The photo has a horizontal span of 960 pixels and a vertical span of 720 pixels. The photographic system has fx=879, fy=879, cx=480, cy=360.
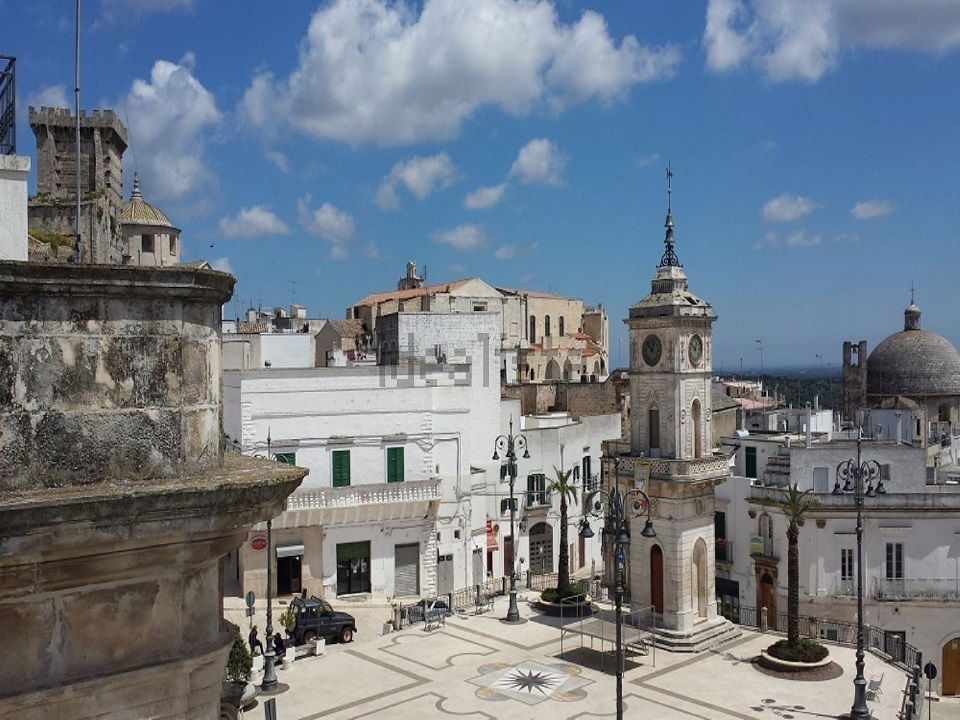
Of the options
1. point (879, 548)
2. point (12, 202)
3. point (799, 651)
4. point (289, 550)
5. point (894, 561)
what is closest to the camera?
point (12, 202)

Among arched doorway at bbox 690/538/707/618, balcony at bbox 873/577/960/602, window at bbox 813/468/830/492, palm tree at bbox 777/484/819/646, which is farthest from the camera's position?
window at bbox 813/468/830/492

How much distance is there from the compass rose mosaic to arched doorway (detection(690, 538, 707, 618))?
4.77m

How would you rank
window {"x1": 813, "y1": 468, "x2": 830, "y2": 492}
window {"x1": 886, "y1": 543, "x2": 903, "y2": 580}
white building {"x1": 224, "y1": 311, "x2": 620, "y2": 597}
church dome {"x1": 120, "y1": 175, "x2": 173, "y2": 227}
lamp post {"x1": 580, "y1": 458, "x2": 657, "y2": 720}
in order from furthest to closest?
church dome {"x1": 120, "y1": 175, "x2": 173, "y2": 227}
window {"x1": 813, "y1": 468, "x2": 830, "y2": 492}
white building {"x1": 224, "y1": 311, "x2": 620, "y2": 597}
window {"x1": 886, "y1": 543, "x2": 903, "y2": 580}
lamp post {"x1": 580, "y1": 458, "x2": 657, "y2": 720}

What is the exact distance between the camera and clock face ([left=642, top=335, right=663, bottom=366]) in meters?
27.3

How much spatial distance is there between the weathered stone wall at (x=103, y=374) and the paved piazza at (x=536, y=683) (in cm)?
1781

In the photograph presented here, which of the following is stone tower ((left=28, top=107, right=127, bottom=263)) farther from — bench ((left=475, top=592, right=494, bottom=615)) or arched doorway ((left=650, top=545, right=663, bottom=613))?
arched doorway ((left=650, top=545, right=663, bottom=613))

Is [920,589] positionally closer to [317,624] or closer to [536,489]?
[536,489]

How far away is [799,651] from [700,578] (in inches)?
146

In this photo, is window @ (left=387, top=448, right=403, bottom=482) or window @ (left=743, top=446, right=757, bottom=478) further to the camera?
window @ (left=743, top=446, right=757, bottom=478)

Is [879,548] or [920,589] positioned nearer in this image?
[920,589]

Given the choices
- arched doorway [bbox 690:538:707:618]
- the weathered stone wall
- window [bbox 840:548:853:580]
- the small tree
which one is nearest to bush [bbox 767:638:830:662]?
arched doorway [bbox 690:538:707:618]

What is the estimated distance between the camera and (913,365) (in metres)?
60.5

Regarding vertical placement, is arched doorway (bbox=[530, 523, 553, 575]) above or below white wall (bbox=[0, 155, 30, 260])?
below

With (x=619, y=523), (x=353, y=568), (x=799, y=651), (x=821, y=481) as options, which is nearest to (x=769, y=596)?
(x=821, y=481)
